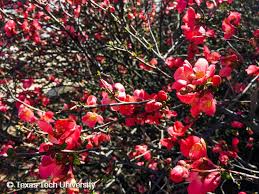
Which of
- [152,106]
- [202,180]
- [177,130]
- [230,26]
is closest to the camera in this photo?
[202,180]

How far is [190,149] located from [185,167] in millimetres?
81

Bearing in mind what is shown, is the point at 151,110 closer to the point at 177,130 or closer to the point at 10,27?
the point at 177,130

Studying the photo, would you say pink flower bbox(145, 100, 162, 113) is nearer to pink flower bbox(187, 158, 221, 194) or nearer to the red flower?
pink flower bbox(187, 158, 221, 194)

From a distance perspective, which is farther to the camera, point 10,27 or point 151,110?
point 10,27

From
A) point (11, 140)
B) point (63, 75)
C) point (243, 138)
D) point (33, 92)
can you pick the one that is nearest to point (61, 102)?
point (63, 75)

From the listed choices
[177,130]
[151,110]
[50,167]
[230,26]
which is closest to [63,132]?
[50,167]

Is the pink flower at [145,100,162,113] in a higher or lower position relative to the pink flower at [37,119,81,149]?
higher

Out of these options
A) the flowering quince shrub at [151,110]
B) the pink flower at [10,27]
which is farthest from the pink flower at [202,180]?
the pink flower at [10,27]

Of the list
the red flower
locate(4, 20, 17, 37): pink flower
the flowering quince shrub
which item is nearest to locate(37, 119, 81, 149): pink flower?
the flowering quince shrub

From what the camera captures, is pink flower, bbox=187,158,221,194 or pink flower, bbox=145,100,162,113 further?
pink flower, bbox=145,100,162,113

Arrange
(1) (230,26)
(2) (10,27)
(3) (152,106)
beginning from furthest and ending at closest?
(2) (10,27) < (1) (230,26) < (3) (152,106)

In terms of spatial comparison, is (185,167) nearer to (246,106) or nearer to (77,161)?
(77,161)

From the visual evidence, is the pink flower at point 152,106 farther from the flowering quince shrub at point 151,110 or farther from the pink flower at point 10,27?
the pink flower at point 10,27

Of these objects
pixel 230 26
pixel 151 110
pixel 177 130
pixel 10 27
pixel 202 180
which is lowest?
pixel 202 180
